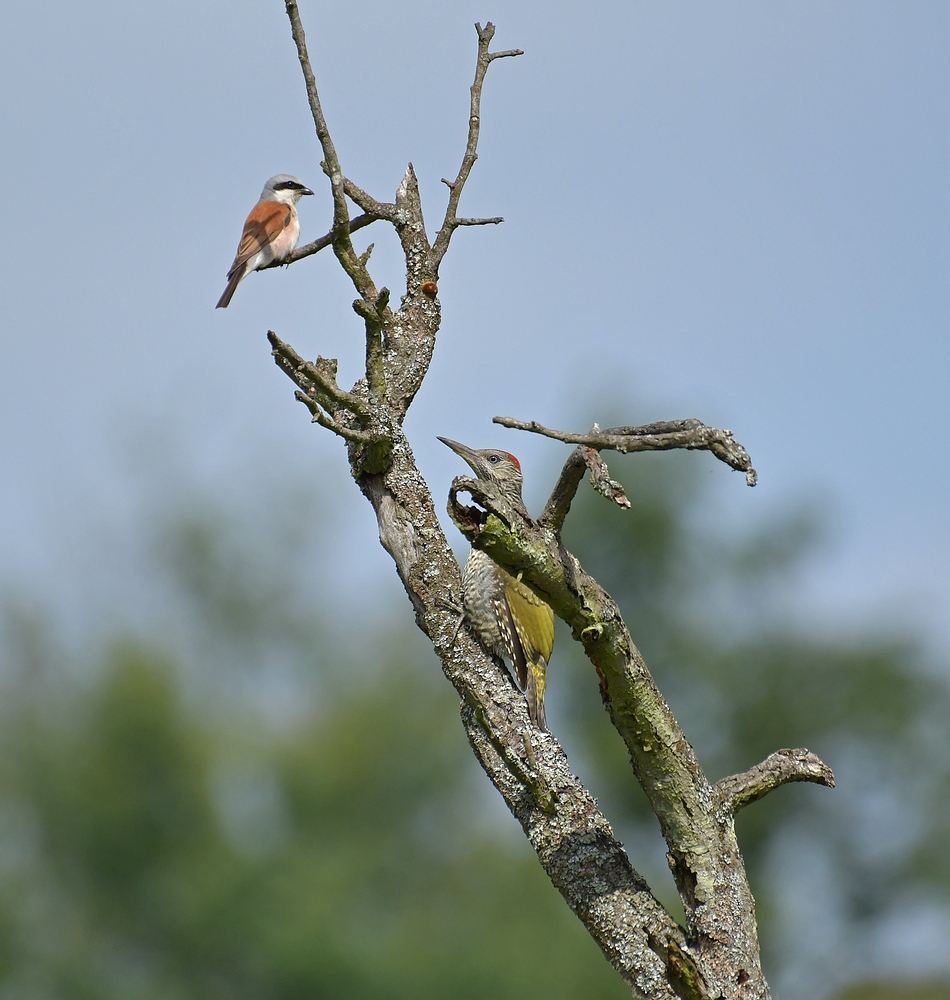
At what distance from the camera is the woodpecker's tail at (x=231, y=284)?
6.84 metres

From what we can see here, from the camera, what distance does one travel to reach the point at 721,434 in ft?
9.20

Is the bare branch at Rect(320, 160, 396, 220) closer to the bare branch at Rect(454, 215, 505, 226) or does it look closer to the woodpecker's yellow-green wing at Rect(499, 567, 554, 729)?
the bare branch at Rect(454, 215, 505, 226)

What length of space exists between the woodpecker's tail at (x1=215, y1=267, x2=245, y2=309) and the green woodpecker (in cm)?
165

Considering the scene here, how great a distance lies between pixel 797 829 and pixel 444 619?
1063 inches

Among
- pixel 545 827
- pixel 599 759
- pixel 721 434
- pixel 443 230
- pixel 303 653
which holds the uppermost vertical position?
pixel 303 653

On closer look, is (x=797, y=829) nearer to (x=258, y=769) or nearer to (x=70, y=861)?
(x=258, y=769)

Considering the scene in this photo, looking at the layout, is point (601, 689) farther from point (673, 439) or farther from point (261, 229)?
point (261, 229)

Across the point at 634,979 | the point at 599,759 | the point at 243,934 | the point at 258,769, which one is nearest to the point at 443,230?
the point at 634,979

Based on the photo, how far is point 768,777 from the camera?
3.58 meters

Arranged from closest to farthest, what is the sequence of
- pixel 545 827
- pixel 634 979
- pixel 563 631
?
1. pixel 634 979
2. pixel 545 827
3. pixel 563 631

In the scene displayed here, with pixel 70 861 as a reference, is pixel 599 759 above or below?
above

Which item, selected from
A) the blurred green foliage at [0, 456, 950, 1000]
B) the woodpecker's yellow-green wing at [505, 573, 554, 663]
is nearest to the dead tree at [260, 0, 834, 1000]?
the woodpecker's yellow-green wing at [505, 573, 554, 663]

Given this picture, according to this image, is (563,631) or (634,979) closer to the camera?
(634,979)

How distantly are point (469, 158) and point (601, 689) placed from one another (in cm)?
231
